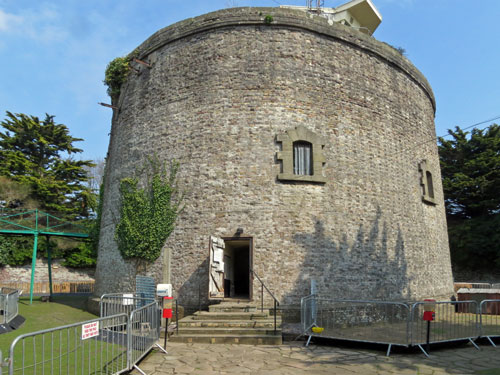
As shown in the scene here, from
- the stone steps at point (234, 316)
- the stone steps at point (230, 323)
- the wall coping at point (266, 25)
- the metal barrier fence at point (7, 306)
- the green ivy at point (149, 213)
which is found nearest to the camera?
the stone steps at point (230, 323)

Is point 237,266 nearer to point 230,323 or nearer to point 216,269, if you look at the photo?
point 216,269

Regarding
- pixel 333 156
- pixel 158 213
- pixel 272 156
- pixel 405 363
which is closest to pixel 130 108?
pixel 158 213

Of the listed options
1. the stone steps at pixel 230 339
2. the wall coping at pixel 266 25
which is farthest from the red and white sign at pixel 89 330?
the wall coping at pixel 266 25

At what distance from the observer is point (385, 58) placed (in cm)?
1457

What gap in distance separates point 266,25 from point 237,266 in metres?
8.95

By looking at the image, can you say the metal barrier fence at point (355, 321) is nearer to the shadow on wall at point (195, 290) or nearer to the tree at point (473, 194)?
the shadow on wall at point (195, 290)

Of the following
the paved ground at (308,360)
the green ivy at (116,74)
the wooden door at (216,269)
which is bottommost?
the paved ground at (308,360)

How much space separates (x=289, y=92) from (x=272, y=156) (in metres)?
2.26

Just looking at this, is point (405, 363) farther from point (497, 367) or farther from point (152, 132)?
point (152, 132)

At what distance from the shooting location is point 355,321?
1130 centimetres

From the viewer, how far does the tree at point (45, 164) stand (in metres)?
29.5

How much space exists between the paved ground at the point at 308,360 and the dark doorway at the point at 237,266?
10.9 ft

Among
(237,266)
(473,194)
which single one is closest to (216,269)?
(237,266)

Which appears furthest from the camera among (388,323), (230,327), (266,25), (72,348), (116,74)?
(116,74)
